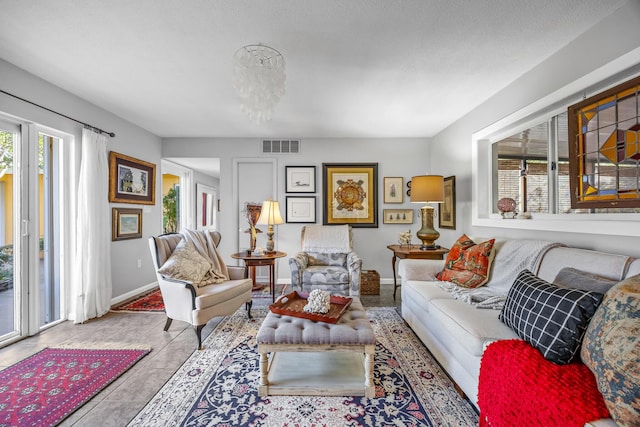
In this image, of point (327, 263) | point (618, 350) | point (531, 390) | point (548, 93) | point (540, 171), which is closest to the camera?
point (618, 350)

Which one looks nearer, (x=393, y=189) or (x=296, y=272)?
(x=296, y=272)

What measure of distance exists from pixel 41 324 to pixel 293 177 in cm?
342

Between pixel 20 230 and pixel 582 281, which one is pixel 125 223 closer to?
pixel 20 230

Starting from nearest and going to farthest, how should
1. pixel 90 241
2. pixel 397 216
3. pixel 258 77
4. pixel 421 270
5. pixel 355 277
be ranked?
pixel 258 77 → pixel 421 270 → pixel 90 241 → pixel 355 277 → pixel 397 216

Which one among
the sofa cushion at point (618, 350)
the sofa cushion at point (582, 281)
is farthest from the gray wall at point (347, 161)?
the sofa cushion at point (618, 350)

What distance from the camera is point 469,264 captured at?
8.45 ft

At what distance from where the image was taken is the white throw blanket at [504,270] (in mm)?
2068

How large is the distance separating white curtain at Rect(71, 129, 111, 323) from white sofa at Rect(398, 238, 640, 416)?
11.0 feet

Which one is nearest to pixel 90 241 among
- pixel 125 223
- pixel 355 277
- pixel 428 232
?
pixel 125 223

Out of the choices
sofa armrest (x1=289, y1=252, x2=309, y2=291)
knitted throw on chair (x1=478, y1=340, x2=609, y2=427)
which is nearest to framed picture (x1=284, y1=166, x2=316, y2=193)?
sofa armrest (x1=289, y1=252, x2=309, y2=291)

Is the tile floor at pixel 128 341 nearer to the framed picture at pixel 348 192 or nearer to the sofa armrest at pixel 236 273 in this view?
the sofa armrest at pixel 236 273

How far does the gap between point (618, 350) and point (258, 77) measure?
2355mm

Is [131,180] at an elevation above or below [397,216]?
above

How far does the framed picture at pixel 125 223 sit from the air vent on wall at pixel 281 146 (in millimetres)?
2110
